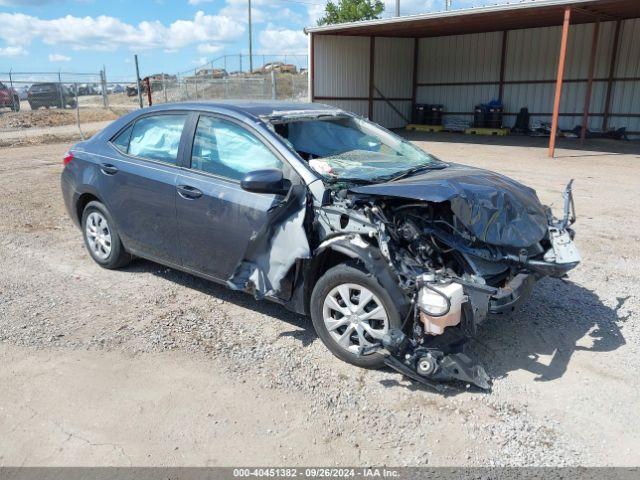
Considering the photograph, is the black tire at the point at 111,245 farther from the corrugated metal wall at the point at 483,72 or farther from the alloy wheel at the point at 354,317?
the corrugated metal wall at the point at 483,72

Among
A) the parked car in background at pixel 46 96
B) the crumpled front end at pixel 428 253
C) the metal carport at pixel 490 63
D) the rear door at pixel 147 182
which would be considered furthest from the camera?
the parked car in background at pixel 46 96

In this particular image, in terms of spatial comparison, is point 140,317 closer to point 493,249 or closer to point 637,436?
point 493,249

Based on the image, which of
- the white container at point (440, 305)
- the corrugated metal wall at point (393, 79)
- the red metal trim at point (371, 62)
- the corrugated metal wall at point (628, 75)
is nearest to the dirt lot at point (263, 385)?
the white container at point (440, 305)

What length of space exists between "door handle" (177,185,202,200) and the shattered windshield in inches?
32.3

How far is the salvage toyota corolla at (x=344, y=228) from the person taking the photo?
3.36 meters

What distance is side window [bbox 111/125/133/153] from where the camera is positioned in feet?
16.8

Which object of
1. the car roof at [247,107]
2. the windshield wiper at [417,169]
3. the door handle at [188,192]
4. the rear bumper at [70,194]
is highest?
the car roof at [247,107]

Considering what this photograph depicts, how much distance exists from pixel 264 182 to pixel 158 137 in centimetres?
168

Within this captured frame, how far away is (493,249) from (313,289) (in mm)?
1282

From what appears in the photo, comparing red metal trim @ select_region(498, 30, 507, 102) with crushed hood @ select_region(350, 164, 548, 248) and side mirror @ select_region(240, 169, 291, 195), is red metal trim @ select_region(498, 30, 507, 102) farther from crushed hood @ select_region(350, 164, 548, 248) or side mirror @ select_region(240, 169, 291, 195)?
side mirror @ select_region(240, 169, 291, 195)

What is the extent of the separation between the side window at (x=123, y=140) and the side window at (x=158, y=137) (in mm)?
53

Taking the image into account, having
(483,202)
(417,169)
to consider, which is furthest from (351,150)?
(483,202)

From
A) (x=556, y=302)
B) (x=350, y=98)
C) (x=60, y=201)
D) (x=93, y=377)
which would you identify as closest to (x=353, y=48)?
(x=350, y=98)

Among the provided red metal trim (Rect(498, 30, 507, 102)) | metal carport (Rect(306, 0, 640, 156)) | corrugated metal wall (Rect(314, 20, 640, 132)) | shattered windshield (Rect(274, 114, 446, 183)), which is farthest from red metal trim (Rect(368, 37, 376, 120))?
shattered windshield (Rect(274, 114, 446, 183))
